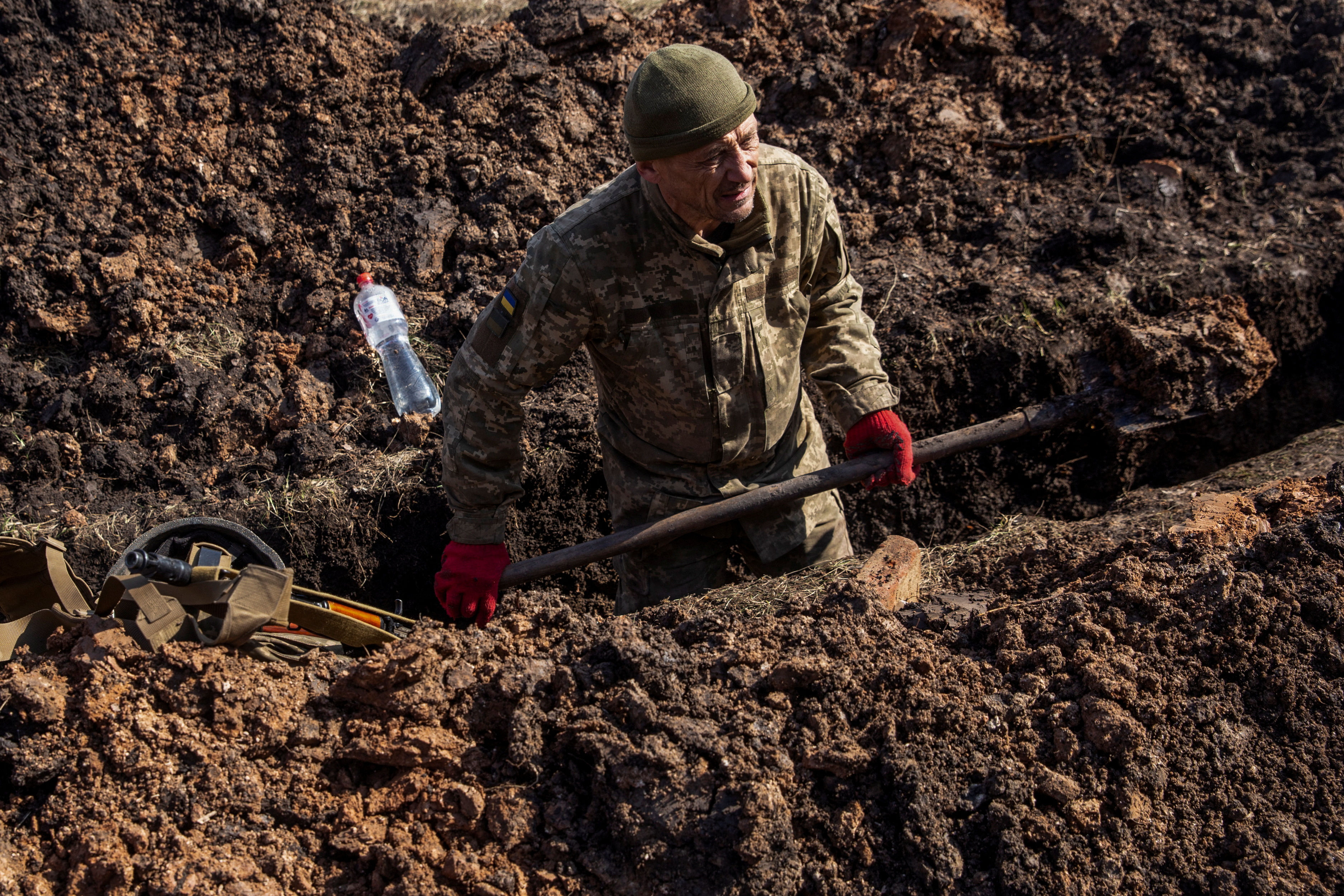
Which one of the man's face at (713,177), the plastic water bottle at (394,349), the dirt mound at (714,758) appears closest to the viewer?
the dirt mound at (714,758)

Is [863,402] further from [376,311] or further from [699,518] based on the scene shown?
[376,311]

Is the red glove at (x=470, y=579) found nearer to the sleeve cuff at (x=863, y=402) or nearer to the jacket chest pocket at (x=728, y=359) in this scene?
the jacket chest pocket at (x=728, y=359)

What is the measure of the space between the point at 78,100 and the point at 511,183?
2.36 m

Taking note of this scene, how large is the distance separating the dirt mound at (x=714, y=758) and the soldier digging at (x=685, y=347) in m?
0.85

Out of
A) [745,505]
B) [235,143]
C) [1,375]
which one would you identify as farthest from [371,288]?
[745,505]

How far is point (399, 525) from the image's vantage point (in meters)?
4.16

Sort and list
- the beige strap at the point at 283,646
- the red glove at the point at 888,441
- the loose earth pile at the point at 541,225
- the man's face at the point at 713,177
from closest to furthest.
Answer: the beige strap at the point at 283,646 → the man's face at the point at 713,177 → the red glove at the point at 888,441 → the loose earth pile at the point at 541,225

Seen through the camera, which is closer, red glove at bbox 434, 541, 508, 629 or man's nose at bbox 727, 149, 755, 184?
man's nose at bbox 727, 149, 755, 184

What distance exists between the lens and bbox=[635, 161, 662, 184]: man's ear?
2.67 metres

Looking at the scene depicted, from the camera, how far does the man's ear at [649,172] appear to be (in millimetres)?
2674

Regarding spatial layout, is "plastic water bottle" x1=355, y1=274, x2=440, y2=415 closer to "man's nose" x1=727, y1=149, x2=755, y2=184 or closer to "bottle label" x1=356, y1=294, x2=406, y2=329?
"bottle label" x1=356, y1=294, x2=406, y2=329

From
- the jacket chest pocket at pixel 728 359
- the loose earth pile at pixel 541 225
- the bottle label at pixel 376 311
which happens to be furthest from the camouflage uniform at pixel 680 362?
the bottle label at pixel 376 311

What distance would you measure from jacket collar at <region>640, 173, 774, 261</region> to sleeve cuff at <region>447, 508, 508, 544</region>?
1.11m

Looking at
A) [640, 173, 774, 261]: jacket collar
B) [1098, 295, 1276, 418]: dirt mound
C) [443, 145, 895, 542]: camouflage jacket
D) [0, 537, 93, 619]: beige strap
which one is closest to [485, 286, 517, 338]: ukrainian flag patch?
[443, 145, 895, 542]: camouflage jacket
